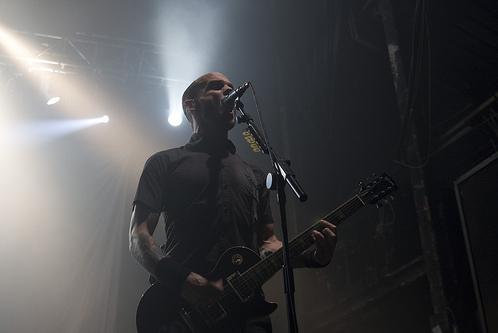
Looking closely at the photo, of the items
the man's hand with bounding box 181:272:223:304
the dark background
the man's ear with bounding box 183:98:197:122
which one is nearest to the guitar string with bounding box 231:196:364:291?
the man's hand with bounding box 181:272:223:304

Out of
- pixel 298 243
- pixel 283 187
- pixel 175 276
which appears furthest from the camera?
pixel 298 243

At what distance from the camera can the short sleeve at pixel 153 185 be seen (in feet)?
8.36

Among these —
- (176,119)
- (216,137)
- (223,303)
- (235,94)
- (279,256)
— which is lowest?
(223,303)

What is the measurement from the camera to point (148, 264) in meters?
2.38

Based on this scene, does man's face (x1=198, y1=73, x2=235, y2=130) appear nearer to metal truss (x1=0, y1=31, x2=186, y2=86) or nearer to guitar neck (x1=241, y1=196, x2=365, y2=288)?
guitar neck (x1=241, y1=196, x2=365, y2=288)

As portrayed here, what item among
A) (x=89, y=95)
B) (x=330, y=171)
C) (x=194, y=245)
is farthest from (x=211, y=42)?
(x=194, y=245)

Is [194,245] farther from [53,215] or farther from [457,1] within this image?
[53,215]

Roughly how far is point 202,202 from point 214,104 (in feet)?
2.01

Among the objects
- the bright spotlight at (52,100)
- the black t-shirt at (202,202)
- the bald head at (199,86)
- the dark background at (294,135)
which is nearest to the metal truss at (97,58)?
the dark background at (294,135)

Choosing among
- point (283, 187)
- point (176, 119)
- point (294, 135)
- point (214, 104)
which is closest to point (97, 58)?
point (176, 119)

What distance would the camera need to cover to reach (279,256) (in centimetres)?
248

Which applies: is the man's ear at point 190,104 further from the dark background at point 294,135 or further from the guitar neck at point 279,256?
the dark background at point 294,135

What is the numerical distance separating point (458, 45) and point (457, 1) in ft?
1.01

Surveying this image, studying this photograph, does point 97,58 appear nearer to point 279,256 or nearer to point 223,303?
point 279,256
